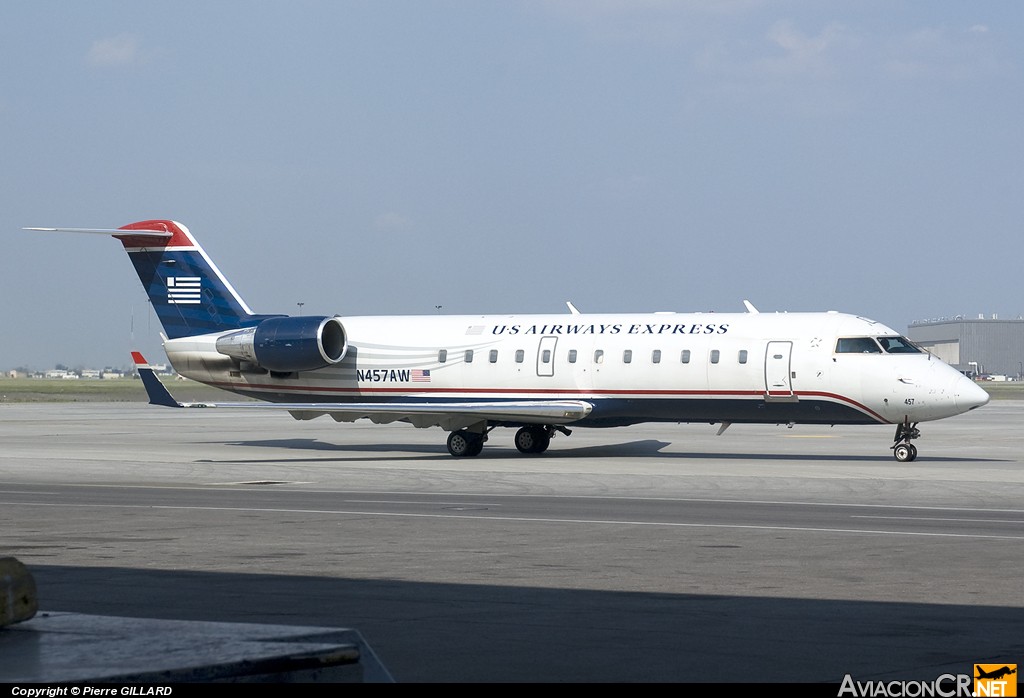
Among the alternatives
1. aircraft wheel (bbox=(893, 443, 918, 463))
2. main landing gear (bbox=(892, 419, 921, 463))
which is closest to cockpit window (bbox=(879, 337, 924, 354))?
main landing gear (bbox=(892, 419, 921, 463))

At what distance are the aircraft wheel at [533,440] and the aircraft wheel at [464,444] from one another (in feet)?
5.28

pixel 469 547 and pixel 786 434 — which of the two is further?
pixel 786 434

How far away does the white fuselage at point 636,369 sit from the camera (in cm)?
2827

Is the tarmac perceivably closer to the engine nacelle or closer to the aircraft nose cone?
the aircraft nose cone

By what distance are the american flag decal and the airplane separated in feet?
0.12

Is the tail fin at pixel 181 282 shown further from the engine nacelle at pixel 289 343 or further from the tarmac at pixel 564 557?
the tarmac at pixel 564 557

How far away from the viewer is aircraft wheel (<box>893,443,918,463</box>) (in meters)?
28.8

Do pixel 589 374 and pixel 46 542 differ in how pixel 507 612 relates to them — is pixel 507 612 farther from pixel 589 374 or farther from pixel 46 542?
pixel 589 374

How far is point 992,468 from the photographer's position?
27.2 m

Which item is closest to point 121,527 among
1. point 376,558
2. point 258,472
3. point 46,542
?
point 46,542

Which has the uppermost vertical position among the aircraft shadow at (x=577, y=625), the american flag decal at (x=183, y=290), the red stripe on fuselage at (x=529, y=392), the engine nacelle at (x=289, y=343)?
the american flag decal at (x=183, y=290)

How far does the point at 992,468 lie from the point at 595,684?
21.5 meters

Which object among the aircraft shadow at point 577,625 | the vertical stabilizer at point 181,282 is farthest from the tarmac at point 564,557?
the vertical stabilizer at point 181,282

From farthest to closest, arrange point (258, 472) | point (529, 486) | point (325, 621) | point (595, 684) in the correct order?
point (258, 472)
point (529, 486)
point (325, 621)
point (595, 684)
